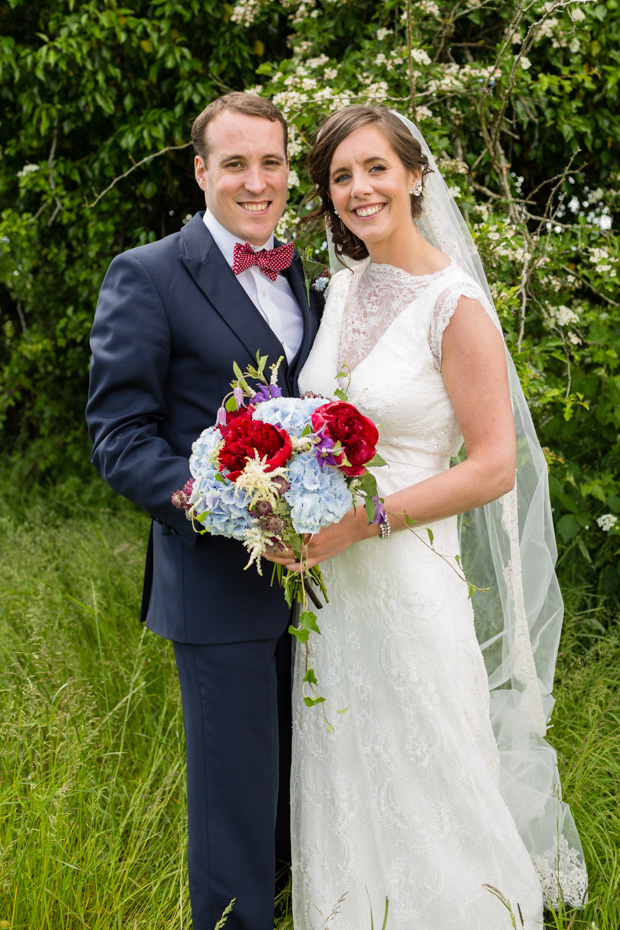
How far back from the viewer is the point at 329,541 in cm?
213

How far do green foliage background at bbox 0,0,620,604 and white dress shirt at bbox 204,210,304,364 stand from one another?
3.31ft

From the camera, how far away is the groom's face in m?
2.41

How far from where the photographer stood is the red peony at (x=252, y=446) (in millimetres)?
1744

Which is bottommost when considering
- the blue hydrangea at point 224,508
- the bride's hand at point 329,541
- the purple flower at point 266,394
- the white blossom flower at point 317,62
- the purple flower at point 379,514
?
the bride's hand at point 329,541

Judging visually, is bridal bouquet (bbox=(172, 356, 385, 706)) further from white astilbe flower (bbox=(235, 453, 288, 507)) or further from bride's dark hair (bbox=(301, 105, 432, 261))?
bride's dark hair (bbox=(301, 105, 432, 261))

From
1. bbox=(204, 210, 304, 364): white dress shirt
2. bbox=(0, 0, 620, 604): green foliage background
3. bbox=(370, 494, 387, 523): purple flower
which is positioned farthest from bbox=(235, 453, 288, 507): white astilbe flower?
bbox=(0, 0, 620, 604): green foliage background

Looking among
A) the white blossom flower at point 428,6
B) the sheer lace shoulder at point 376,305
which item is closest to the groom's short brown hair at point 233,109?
the sheer lace shoulder at point 376,305

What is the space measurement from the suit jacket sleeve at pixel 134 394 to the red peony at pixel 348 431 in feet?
1.56

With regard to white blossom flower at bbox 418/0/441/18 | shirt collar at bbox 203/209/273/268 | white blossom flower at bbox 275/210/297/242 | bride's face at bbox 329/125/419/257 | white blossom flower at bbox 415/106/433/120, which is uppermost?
white blossom flower at bbox 418/0/441/18

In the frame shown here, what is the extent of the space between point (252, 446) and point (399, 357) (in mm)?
772

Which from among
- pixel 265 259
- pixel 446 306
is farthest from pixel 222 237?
pixel 446 306

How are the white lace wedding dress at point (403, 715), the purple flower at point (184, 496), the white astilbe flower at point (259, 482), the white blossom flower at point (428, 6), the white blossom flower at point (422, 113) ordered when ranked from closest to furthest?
the white astilbe flower at point (259, 482) < the purple flower at point (184, 496) < the white lace wedding dress at point (403, 715) < the white blossom flower at point (422, 113) < the white blossom flower at point (428, 6)

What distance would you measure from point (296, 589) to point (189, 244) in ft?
3.43

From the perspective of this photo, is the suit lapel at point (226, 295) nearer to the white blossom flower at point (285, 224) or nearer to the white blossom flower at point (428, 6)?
the white blossom flower at point (285, 224)
